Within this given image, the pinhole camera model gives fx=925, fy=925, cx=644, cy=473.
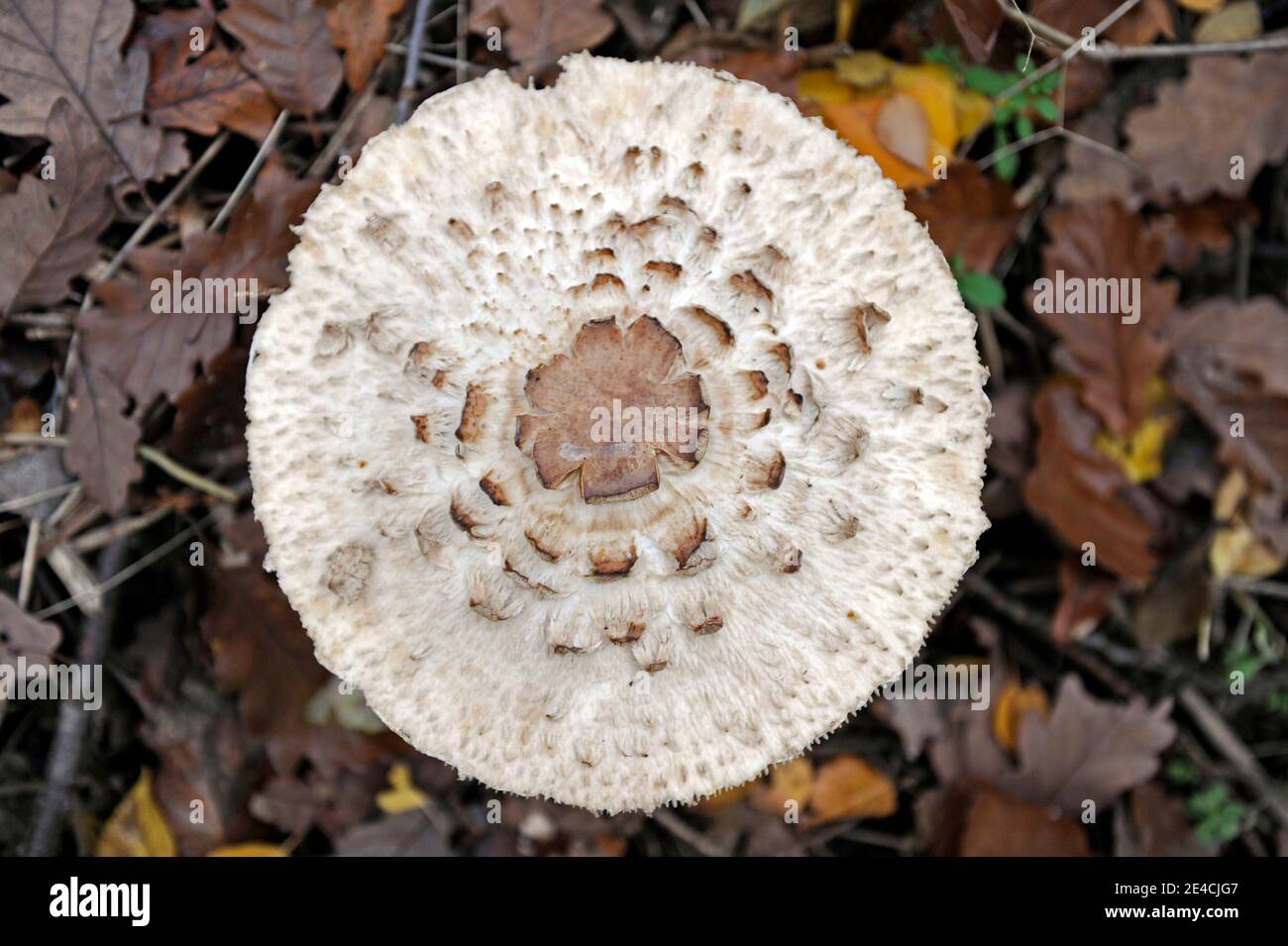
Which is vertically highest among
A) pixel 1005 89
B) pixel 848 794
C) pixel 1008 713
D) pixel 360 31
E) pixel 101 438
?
pixel 360 31

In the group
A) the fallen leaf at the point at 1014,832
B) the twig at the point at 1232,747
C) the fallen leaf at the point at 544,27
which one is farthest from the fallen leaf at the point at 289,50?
the twig at the point at 1232,747

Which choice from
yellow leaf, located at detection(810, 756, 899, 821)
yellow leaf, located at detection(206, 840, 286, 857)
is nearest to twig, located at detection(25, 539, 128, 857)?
yellow leaf, located at detection(206, 840, 286, 857)

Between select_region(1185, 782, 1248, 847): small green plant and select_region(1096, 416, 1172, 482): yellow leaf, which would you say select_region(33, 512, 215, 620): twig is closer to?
select_region(1096, 416, 1172, 482): yellow leaf

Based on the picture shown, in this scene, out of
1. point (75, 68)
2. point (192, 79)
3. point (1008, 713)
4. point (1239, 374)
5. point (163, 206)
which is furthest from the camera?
point (1008, 713)

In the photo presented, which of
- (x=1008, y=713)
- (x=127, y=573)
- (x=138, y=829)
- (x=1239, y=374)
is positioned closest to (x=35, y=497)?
(x=127, y=573)

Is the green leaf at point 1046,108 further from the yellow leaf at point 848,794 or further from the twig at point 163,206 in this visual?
the twig at point 163,206

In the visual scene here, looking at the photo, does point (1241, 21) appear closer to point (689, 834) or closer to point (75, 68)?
point (689, 834)

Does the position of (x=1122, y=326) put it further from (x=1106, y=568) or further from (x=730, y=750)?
(x=730, y=750)
